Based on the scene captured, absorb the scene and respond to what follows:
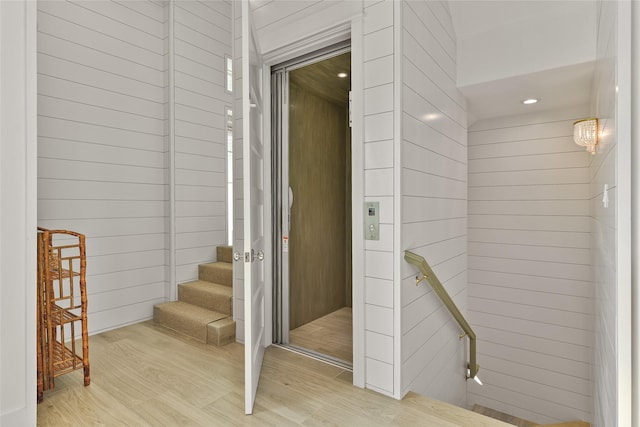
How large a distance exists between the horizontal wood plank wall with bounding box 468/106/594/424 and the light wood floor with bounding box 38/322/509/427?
2.07 meters

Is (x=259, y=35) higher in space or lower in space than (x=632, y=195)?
higher

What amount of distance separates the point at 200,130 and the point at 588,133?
3.43 meters

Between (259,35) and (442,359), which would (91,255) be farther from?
(442,359)

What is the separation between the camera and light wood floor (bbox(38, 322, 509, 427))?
189cm

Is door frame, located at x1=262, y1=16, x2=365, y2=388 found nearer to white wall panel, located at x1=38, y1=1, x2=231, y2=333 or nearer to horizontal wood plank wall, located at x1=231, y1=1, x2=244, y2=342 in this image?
horizontal wood plank wall, located at x1=231, y1=1, x2=244, y2=342

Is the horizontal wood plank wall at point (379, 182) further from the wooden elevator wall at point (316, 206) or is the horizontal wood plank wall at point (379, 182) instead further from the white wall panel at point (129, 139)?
the white wall panel at point (129, 139)

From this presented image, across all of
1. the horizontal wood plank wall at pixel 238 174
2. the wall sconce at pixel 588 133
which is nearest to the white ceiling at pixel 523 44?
the wall sconce at pixel 588 133

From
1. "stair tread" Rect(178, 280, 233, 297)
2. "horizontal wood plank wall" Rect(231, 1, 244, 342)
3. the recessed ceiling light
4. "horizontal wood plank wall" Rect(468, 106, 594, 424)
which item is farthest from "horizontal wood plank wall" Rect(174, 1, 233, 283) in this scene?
the recessed ceiling light

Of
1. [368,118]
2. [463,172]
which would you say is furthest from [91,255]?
[463,172]

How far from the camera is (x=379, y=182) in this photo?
2.13 m

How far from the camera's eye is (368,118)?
217 centimetres

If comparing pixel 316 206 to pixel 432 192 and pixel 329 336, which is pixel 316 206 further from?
pixel 432 192

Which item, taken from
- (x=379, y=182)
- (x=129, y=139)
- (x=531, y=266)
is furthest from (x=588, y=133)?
(x=129, y=139)

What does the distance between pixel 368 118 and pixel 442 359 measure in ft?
6.33
